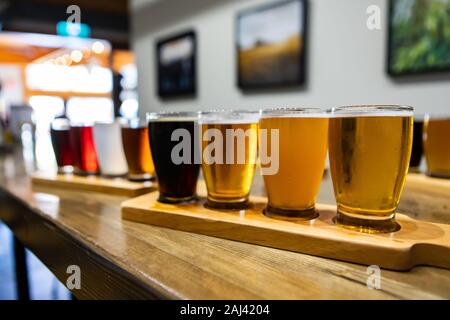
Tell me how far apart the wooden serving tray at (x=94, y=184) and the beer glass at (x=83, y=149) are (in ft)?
0.11

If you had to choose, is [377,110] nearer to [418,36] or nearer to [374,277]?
[374,277]

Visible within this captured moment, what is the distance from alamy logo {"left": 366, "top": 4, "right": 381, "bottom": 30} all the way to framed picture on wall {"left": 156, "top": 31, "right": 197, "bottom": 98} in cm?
175

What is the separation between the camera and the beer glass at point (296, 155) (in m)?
0.53

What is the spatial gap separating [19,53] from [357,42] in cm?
981

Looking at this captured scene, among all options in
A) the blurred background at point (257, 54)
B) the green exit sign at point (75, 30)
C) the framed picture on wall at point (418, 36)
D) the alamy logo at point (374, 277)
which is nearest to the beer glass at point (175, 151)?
the alamy logo at point (374, 277)

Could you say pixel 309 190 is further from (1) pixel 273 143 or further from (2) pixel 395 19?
(2) pixel 395 19

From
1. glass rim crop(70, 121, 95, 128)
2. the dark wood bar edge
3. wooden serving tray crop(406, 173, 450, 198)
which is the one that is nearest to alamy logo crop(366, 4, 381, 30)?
wooden serving tray crop(406, 173, 450, 198)

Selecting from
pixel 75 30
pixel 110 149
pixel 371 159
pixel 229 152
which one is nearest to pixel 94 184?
pixel 110 149

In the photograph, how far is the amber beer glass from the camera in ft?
1.55

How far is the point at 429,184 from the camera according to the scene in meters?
0.87

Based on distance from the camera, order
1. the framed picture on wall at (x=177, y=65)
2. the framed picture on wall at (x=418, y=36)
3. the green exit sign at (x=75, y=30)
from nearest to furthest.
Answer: the framed picture on wall at (x=418, y=36) < the framed picture on wall at (x=177, y=65) < the green exit sign at (x=75, y=30)

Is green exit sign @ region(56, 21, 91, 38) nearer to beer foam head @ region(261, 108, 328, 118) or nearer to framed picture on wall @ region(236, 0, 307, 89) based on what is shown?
framed picture on wall @ region(236, 0, 307, 89)

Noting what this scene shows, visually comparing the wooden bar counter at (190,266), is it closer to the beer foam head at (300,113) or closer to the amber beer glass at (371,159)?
the amber beer glass at (371,159)
